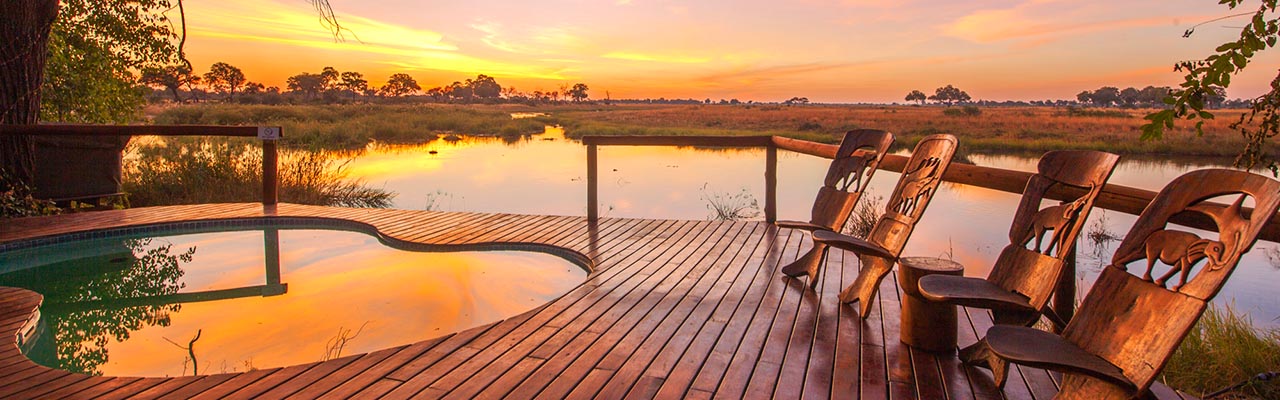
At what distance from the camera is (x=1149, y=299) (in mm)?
1678

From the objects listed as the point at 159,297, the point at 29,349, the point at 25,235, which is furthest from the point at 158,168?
the point at 29,349

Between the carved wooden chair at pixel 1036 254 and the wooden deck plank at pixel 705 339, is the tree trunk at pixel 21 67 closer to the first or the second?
the wooden deck plank at pixel 705 339

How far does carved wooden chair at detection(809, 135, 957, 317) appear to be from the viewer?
2975mm

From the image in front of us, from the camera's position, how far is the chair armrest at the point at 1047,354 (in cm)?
161

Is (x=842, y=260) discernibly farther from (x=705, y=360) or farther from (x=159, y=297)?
(x=159, y=297)

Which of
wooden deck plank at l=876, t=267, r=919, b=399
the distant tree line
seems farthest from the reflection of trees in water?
the distant tree line

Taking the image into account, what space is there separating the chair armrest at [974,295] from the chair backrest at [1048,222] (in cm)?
4

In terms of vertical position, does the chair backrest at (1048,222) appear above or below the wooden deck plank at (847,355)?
above

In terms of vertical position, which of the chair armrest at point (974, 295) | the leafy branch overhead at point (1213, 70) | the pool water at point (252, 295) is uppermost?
the leafy branch overhead at point (1213, 70)

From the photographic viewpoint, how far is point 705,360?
2.68 m

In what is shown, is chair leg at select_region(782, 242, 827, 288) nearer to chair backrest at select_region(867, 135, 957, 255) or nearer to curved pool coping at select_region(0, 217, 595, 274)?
chair backrest at select_region(867, 135, 957, 255)

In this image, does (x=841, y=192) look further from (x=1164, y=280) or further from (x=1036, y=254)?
(x=1164, y=280)

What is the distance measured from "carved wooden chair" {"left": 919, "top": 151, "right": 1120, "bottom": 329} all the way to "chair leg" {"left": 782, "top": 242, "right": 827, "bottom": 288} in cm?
122

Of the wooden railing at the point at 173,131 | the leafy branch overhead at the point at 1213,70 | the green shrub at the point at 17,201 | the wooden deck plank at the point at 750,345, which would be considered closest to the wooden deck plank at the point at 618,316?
the wooden deck plank at the point at 750,345
